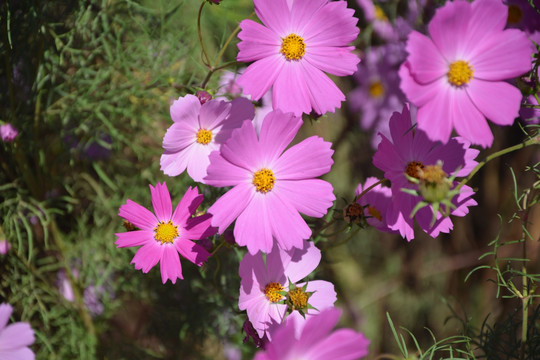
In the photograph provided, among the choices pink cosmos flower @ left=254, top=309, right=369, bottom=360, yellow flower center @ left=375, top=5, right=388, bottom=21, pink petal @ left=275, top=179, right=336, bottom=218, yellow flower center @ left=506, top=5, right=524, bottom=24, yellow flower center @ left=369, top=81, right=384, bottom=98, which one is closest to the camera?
pink cosmos flower @ left=254, top=309, right=369, bottom=360

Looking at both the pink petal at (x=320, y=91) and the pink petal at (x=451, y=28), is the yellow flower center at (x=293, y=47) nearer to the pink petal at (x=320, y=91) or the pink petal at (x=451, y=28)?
the pink petal at (x=320, y=91)

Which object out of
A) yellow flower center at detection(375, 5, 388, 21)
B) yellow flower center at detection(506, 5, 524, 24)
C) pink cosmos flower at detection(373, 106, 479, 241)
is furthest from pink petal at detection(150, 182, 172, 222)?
yellow flower center at detection(375, 5, 388, 21)

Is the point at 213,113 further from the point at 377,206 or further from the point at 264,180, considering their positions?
the point at 377,206

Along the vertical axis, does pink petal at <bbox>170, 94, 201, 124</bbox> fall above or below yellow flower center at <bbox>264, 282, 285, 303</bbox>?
above

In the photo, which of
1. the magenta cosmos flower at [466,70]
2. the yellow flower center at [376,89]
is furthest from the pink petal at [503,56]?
the yellow flower center at [376,89]

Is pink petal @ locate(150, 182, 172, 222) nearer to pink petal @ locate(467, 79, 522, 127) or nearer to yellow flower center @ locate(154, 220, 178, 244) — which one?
yellow flower center @ locate(154, 220, 178, 244)

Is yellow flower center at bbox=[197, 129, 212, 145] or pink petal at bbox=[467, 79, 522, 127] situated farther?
yellow flower center at bbox=[197, 129, 212, 145]

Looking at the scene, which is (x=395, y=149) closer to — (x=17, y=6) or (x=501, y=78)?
(x=501, y=78)

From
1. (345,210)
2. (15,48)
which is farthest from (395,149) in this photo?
(15,48)
